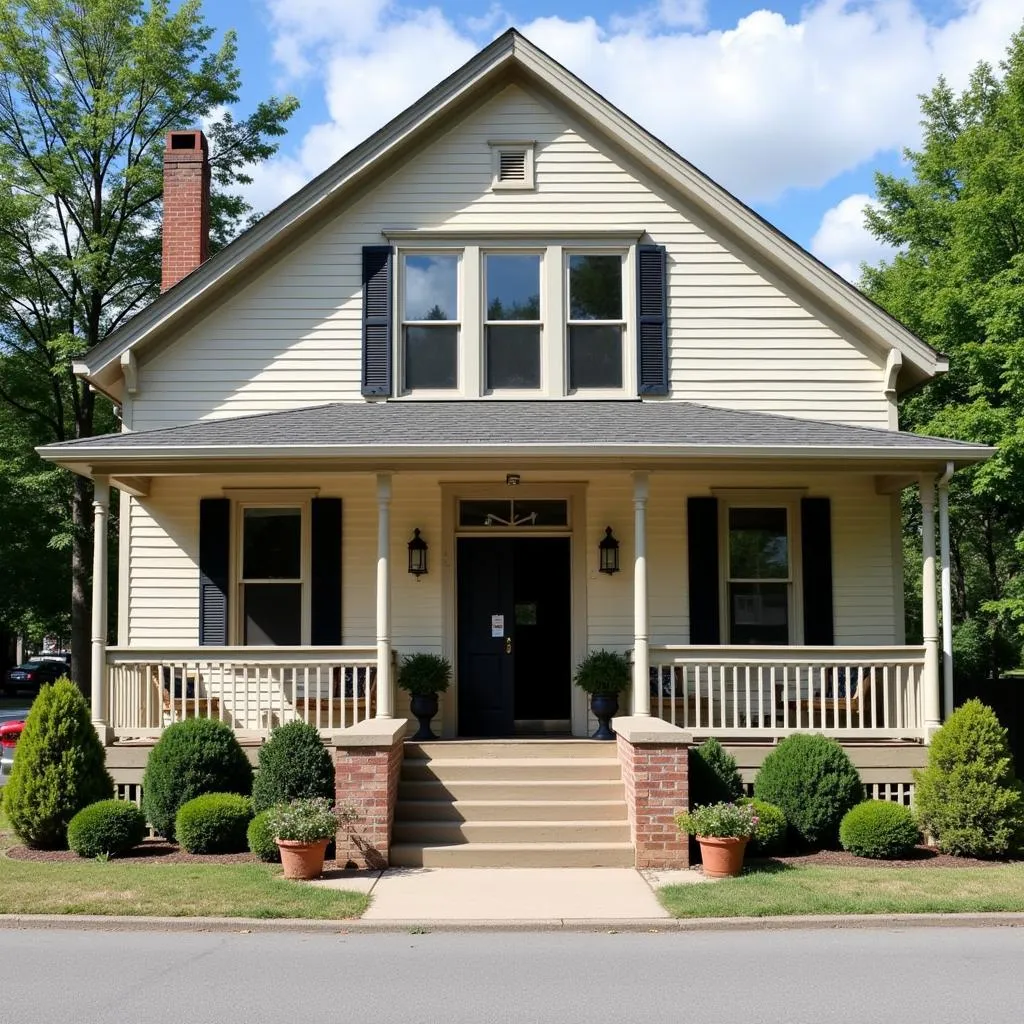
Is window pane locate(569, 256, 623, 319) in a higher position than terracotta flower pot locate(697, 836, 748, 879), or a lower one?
higher

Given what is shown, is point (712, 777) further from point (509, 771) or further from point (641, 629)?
point (509, 771)

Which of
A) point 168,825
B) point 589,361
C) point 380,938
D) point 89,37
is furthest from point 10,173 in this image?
point 380,938

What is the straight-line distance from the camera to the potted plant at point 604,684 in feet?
39.2

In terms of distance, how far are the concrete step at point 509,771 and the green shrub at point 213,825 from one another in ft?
5.43

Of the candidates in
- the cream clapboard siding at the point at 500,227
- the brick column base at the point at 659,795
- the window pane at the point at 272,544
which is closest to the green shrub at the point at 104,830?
the window pane at the point at 272,544

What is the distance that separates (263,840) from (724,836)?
13.1 feet

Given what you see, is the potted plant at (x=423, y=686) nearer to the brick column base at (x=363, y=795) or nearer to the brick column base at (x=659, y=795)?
the brick column base at (x=363, y=795)

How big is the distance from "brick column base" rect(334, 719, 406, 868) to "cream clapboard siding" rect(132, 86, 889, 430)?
5006mm

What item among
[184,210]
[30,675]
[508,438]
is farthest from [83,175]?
[30,675]

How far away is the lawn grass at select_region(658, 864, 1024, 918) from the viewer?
815cm

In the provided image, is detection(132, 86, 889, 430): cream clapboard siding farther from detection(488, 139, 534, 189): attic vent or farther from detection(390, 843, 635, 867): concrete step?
detection(390, 843, 635, 867): concrete step

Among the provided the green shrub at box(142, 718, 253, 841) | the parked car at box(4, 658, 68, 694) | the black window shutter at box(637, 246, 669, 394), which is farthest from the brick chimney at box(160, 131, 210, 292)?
the parked car at box(4, 658, 68, 694)

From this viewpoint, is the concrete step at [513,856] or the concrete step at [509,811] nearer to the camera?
the concrete step at [513,856]

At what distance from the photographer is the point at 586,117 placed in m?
13.4
